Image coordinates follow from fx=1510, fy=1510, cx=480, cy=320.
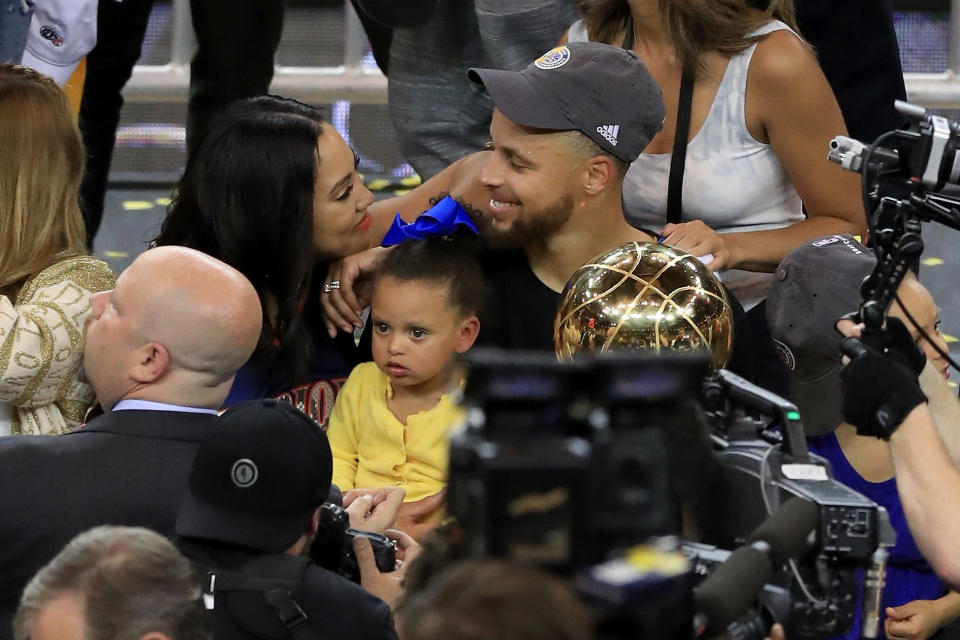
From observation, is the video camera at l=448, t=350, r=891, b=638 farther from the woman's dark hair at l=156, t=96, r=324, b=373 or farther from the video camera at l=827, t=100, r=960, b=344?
the woman's dark hair at l=156, t=96, r=324, b=373

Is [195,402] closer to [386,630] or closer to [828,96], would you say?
[386,630]

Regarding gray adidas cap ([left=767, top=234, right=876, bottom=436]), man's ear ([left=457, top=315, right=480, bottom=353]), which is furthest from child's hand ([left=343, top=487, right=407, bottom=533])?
gray adidas cap ([left=767, top=234, right=876, bottom=436])

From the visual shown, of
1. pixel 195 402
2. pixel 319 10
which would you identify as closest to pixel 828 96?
pixel 195 402

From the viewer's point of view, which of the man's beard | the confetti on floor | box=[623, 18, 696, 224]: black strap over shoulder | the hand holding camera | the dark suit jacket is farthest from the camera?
the confetti on floor

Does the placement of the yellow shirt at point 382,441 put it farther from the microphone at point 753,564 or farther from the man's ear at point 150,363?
the microphone at point 753,564

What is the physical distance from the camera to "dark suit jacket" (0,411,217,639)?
2348 mm

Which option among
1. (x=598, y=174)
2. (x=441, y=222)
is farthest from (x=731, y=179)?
(x=441, y=222)

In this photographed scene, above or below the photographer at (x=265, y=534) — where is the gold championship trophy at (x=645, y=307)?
above

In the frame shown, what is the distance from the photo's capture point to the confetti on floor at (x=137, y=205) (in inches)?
217

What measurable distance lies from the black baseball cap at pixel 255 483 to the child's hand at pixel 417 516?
68 cm

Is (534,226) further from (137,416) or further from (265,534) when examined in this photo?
(265,534)

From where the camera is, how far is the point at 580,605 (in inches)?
46.6

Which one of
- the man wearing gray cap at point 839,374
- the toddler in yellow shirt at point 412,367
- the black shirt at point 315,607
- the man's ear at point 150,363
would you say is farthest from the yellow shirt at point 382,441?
the black shirt at point 315,607

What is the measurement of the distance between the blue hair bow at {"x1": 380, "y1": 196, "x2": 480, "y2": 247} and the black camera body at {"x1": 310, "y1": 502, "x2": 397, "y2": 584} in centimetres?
80
